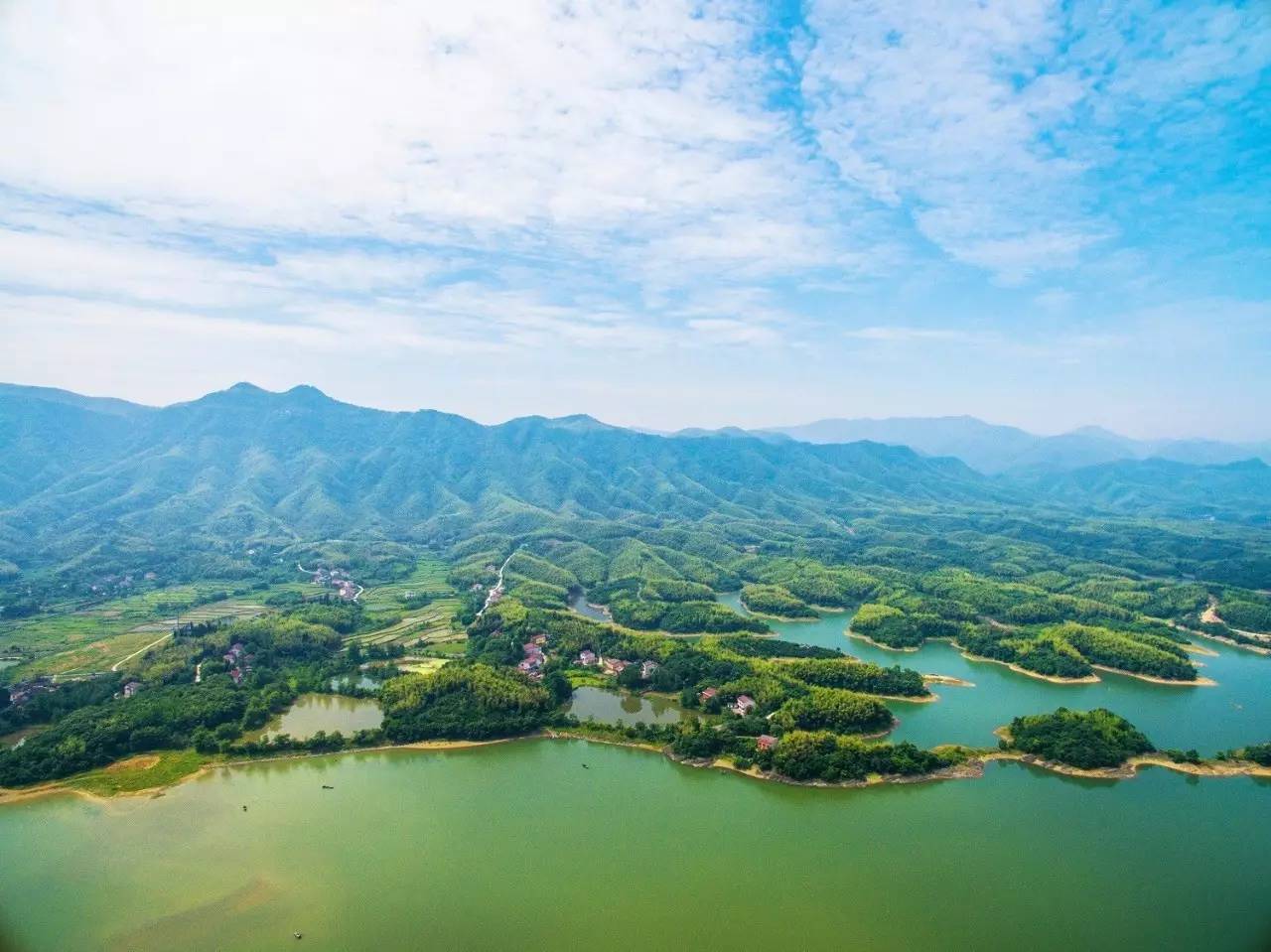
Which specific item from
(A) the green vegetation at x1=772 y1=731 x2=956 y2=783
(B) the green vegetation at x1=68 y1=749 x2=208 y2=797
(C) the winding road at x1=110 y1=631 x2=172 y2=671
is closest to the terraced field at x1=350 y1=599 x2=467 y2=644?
(C) the winding road at x1=110 y1=631 x2=172 y2=671

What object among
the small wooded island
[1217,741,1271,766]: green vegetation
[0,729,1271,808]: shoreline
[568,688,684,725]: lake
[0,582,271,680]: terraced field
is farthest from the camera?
Answer: [0,582,271,680]: terraced field

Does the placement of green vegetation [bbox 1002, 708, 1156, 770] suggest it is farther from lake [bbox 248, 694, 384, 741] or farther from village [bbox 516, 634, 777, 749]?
lake [bbox 248, 694, 384, 741]

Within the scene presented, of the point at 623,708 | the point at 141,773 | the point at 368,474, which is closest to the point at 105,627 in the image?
the point at 141,773

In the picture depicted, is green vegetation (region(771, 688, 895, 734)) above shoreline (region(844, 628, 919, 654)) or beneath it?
above

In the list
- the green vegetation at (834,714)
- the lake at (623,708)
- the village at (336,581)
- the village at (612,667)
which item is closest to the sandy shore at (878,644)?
the green vegetation at (834,714)

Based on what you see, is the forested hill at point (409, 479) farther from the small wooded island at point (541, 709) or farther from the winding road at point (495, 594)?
the small wooded island at point (541, 709)

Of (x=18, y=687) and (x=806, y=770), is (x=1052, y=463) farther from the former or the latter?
(x=18, y=687)
